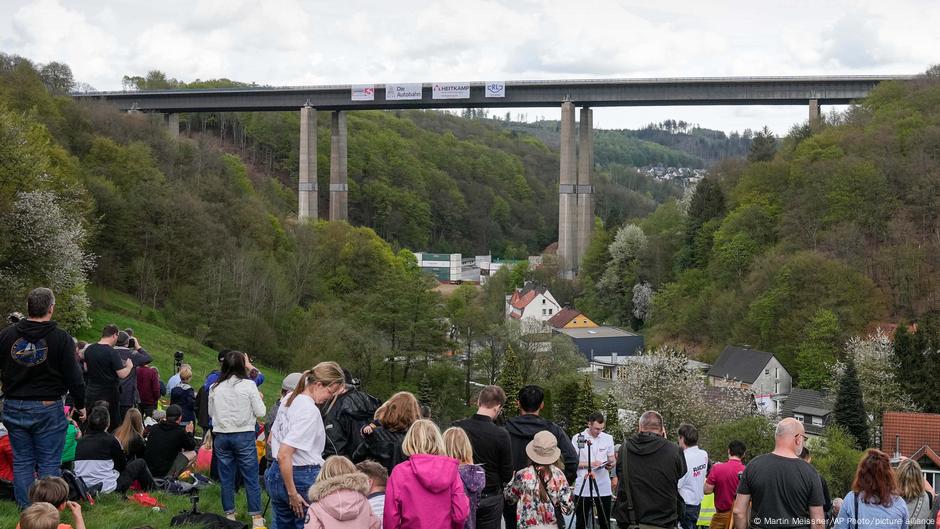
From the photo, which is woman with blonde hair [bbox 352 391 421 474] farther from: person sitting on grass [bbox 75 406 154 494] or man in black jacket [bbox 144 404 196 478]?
man in black jacket [bbox 144 404 196 478]

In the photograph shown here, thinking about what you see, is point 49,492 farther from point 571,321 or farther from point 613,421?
point 571,321

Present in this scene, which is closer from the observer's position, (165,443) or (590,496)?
(590,496)

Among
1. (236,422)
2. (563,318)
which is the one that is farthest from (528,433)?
(563,318)

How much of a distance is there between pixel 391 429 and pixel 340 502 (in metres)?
1.14

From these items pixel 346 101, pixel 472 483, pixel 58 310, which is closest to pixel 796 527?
pixel 472 483

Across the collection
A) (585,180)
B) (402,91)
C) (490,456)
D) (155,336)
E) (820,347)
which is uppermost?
(402,91)

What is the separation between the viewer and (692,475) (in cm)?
1048

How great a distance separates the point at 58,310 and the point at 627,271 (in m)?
50.6

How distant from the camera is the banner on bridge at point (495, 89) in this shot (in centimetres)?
8175

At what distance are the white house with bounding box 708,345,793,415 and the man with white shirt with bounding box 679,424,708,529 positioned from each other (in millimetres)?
39115

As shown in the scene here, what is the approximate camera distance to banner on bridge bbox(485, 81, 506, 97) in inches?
3219

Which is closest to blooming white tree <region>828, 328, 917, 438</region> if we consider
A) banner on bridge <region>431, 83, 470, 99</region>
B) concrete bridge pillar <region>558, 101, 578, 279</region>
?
concrete bridge pillar <region>558, 101, 578, 279</region>

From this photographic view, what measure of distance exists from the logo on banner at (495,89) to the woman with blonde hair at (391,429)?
2972 inches

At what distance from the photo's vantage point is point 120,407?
39.9ft
